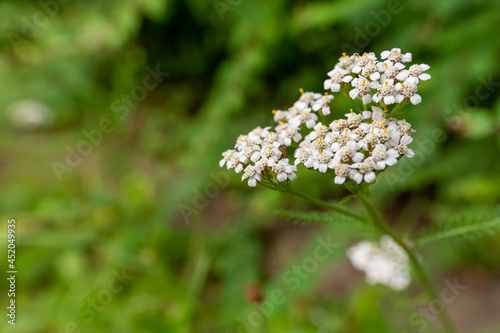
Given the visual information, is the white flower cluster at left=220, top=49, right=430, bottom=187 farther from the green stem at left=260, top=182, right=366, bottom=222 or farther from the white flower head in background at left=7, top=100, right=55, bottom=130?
the white flower head in background at left=7, top=100, right=55, bottom=130

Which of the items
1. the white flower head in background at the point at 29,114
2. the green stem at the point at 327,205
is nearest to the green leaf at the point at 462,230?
the green stem at the point at 327,205

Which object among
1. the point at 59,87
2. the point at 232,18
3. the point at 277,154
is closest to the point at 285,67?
the point at 232,18

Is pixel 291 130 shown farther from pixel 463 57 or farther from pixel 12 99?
pixel 12 99

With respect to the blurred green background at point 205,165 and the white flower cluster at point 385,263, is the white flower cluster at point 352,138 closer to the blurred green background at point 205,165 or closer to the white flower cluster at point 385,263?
the blurred green background at point 205,165

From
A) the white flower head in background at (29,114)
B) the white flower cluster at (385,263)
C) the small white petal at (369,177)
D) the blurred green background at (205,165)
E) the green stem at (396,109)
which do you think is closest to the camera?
the small white petal at (369,177)

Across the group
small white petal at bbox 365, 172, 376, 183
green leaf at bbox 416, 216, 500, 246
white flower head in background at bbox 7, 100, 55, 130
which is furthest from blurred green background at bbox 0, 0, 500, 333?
small white petal at bbox 365, 172, 376, 183

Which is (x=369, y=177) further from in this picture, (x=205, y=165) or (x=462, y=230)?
(x=205, y=165)
